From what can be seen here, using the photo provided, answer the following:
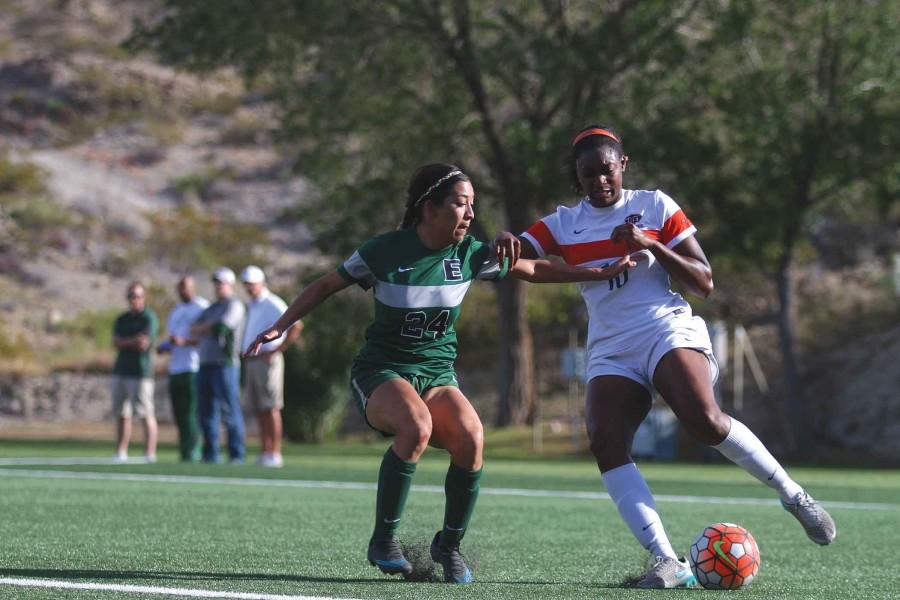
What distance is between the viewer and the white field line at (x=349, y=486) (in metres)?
13.0

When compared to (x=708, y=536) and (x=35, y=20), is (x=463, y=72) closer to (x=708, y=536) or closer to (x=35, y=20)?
(x=708, y=536)

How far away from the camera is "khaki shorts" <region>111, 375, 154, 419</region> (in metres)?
18.0

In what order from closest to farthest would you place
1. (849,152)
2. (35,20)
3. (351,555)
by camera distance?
(351,555) < (849,152) < (35,20)

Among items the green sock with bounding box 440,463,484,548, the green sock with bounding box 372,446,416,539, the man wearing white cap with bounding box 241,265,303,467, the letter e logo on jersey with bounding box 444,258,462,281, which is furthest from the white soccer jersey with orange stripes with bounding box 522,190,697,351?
the man wearing white cap with bounding box 241,265,303,467

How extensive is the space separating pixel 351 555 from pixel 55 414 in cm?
3021

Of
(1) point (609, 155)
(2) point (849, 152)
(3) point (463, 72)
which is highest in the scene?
(3) point (463, 72)

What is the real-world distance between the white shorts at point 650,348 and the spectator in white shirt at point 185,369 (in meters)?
11.7

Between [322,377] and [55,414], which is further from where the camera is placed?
[55,414]

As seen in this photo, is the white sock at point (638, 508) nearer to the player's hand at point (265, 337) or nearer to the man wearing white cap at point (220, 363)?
the player's hand at point (265, 337)

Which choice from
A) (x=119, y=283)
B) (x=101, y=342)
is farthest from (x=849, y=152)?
(x=119, y=283)

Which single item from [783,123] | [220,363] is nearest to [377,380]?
[220,363]

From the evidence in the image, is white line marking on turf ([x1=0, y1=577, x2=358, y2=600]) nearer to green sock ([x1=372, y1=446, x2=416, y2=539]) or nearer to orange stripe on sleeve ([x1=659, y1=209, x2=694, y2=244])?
green sock ([x1=372, y1=446, x2=416, y2=539])

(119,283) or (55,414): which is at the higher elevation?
(119,283)

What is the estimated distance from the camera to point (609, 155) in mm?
6840
